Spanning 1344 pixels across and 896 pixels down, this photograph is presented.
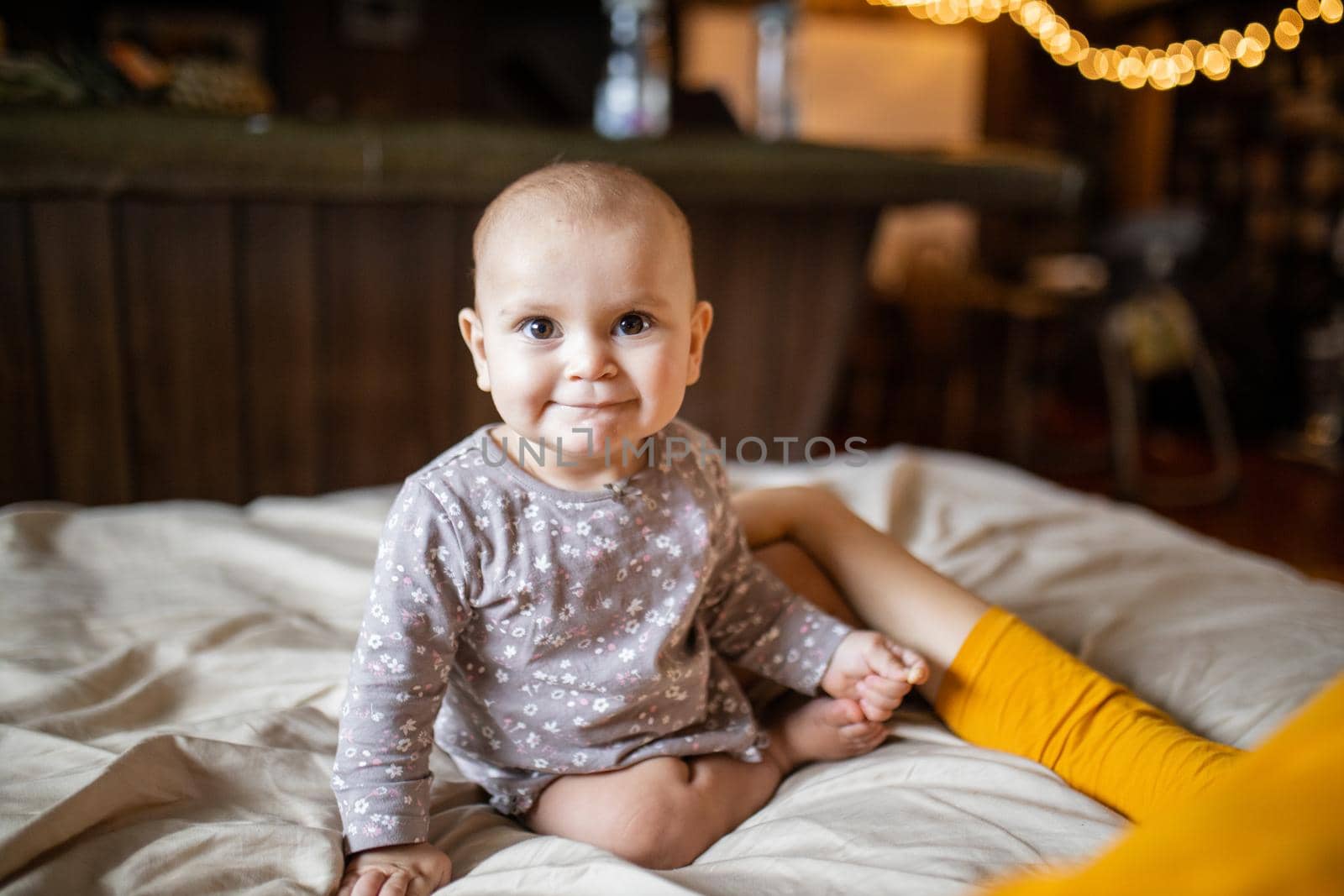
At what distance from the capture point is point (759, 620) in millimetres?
894

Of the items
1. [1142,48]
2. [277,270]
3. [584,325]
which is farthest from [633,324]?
[1142,48]

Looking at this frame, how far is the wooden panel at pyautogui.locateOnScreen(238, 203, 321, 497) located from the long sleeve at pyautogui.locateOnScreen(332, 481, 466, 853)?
1416 mm

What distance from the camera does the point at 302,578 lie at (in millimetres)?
1144

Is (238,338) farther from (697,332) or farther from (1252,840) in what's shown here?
(1252,840)

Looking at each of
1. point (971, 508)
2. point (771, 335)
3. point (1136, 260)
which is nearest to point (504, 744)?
point (971, 508)

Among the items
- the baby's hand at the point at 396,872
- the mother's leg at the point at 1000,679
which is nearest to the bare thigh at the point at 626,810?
the baby's hand at the point at 396,872

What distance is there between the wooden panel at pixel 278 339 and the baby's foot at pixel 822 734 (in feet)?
4.85

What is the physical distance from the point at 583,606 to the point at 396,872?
0.72ft

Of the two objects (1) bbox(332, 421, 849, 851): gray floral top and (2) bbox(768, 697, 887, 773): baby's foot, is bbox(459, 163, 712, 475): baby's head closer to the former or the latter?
(1) bbox(332, 421, 849, 851): gray floral top

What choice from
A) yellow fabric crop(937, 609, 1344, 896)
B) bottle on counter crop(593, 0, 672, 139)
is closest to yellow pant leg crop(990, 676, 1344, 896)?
yellow fabric crop(937, 609, 1344, 896)

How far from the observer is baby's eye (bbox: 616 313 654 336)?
724 millimetres

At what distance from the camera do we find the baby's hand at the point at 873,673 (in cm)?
82

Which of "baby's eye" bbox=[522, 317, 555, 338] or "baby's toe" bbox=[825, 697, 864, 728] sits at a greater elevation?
"baby's eye" bbox=[522, 317, 555, 338]

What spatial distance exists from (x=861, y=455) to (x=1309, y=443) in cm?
313
